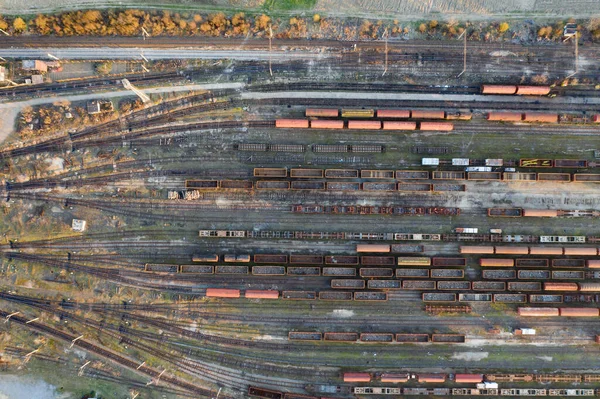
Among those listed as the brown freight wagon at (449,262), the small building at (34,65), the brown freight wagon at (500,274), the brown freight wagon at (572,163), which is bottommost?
the brown freight wagon at (500,274)

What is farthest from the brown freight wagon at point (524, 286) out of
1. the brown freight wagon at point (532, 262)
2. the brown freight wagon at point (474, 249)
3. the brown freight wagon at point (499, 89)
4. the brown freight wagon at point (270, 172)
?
the brown freight wagon at point (270, 172)

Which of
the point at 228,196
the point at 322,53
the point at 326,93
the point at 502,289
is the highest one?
the point at 322,53

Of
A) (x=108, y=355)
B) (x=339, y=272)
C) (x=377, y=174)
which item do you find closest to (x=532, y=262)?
(x=377, y=174)

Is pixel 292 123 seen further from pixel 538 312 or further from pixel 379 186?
pixel 538 312

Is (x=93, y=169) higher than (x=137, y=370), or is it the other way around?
(x=93, y=169)

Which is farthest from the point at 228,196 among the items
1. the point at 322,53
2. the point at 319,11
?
the point at 319,11

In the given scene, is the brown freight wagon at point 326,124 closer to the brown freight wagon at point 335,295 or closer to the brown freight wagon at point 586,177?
the brown freight wagon at point 335,295

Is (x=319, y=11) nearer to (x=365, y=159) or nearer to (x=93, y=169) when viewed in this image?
(x=365, y=159)
